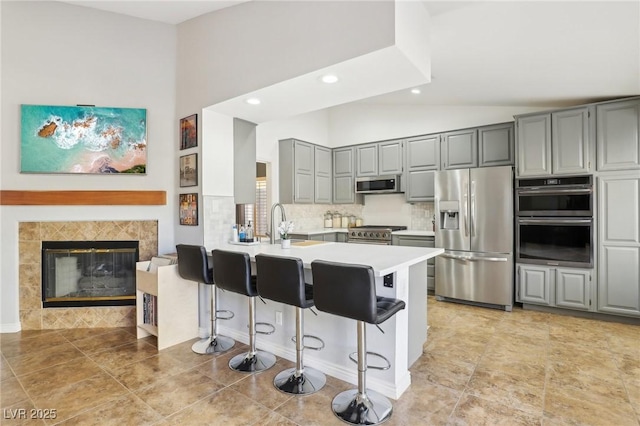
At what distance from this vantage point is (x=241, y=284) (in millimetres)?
A: 2490

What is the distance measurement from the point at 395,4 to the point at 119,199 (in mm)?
3248

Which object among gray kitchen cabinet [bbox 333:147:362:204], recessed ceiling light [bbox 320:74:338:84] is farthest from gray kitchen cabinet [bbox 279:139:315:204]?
recessed ceiling light [bbox 320:74:338:84]

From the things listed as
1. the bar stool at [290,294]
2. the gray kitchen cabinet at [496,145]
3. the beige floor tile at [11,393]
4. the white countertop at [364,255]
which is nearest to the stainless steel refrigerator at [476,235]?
the gray kitchen cabinet at [496,145]

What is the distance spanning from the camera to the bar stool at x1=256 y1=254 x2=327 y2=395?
2.14 metres

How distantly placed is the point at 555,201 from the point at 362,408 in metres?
3.37

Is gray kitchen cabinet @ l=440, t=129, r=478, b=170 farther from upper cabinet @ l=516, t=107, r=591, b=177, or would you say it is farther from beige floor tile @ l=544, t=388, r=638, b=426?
beige floor tile @ l=544, t=388, r=638, b=426

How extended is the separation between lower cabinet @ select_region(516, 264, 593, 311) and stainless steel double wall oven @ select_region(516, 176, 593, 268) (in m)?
0.09

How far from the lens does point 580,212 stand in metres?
3.76

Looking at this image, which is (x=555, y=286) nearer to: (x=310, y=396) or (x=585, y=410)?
(x=585, y=410)

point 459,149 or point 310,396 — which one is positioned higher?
point 459,149

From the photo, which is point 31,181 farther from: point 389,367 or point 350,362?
point 389,367

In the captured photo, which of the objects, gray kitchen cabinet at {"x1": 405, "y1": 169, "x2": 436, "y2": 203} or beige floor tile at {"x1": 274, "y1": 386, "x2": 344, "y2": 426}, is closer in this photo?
beige floor tile at {"x1": 274, "y1": 386, "x2": 344, "y2": 426}

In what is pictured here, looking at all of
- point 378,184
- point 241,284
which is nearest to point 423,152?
point 378,184

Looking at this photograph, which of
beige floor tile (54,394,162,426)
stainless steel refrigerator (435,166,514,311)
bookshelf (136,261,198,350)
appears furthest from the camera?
stainless steel refrigerator (435,166,514,311)
